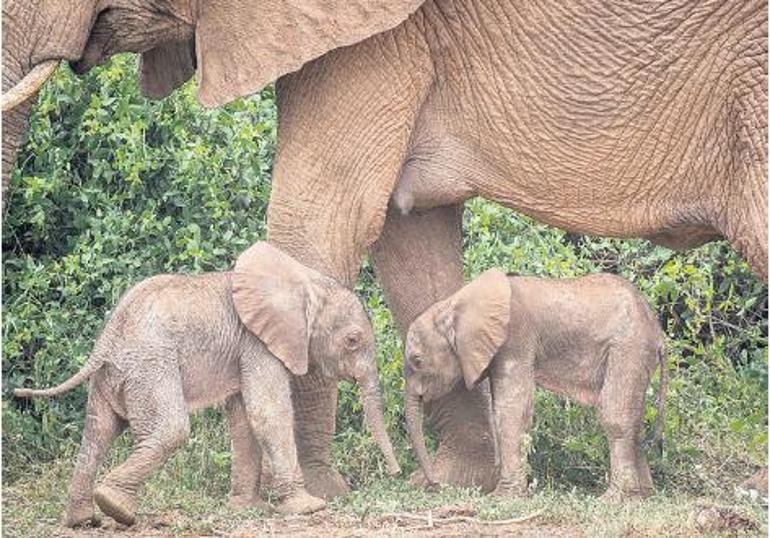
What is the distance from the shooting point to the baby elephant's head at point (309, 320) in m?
7.79

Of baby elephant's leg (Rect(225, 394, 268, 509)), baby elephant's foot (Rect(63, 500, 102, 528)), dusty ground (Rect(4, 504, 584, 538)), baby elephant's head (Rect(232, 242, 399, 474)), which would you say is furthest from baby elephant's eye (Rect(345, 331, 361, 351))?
baby elephant's foot (Rect(63, 500, 102, 528))

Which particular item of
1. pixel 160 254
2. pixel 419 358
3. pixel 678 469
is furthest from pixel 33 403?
pixel 678 469

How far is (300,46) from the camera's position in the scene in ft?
26.1

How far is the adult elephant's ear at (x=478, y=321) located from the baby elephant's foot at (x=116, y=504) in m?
1.23

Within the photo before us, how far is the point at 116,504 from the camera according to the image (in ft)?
24.5

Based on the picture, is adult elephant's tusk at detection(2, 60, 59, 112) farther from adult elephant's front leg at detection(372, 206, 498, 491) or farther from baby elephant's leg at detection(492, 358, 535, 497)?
baby elephant's leg at detection(492, 358, 535, 497)

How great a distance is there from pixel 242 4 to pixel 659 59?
1.25 m

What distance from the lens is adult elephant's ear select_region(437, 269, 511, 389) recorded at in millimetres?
8156

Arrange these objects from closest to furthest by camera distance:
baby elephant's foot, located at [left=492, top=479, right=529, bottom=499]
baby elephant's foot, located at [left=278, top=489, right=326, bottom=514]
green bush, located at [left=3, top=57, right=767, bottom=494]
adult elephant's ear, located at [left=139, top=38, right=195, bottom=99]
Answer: baby elephant's foot, located at [left=278, top=489, right=326, bottom=514] < baby elephant's foot, located at [left=492, top=479, right=529, bottom=499] < adult elephant's ear, located at [left=139, top=38, right=195, bottom=99] < green bush, located at [left=3, top=57, right=767, bottom=494]

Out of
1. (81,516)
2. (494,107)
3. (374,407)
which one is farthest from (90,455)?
(494,107)

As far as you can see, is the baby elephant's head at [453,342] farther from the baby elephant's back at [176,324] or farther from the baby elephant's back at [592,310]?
the baby elephant's back at [176,324]

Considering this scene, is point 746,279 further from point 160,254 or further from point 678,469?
point 160,254

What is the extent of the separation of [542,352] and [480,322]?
0.78ft

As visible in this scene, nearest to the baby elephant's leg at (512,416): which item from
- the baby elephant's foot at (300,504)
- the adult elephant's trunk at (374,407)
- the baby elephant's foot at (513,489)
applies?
the baby elephant's foot at (513,489)
